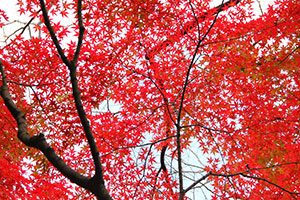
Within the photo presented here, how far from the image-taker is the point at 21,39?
178 inches

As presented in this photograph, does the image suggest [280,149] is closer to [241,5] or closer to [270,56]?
[270,56]

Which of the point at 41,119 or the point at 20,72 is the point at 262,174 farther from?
the point at 20,72

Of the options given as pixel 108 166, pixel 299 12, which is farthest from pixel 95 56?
pixel 299 12

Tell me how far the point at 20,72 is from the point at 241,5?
5.12 m

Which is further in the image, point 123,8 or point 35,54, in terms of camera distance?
point 35,54

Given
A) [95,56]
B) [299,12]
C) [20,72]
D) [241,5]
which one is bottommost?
[20,72]

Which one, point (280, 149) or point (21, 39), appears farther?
point (280, 149)

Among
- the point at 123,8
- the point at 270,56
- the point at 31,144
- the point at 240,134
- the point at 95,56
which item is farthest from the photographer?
the point at 240,134

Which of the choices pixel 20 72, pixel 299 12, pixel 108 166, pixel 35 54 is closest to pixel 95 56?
pixel 35 54

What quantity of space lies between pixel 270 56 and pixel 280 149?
2.11 m

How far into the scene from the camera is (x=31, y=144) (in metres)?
2.50

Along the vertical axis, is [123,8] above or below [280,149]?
above

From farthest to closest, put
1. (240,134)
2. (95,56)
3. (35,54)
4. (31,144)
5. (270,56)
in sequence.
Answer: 1. (240,134)
2. (270,56)
3. (95,56)
4. (35,54)
5. (31,144)

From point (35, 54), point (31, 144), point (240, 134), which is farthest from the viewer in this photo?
point (240, 134)
